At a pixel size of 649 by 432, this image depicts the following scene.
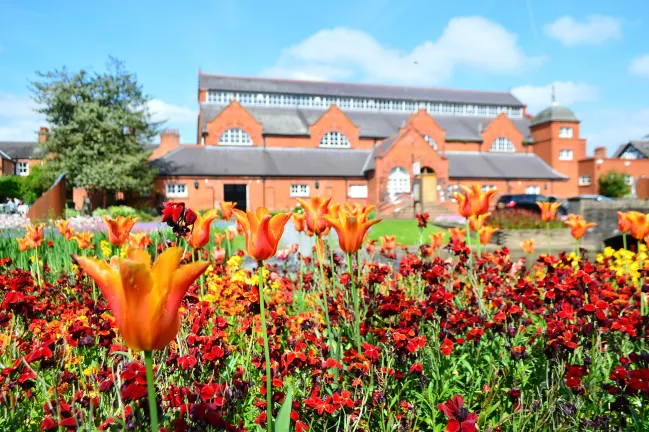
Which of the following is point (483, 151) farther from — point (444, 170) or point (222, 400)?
point (222, 400)

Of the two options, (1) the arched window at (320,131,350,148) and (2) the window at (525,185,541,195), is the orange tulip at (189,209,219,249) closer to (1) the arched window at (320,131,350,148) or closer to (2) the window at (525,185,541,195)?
(1) the arched window at (320,131,350,148)

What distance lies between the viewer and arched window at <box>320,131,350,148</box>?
37344 millimetres

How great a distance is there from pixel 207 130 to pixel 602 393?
34430 millimetres

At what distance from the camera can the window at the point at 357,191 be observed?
3441 cm

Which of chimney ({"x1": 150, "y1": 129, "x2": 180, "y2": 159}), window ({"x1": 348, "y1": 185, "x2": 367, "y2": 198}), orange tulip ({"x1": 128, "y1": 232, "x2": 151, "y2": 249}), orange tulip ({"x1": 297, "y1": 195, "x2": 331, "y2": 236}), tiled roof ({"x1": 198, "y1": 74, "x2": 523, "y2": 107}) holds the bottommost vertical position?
orange tulip ({"x1": 128, "y1": 232, "x2": 151, "y2": 249})

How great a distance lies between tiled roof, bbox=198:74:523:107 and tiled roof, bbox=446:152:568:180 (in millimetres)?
7307

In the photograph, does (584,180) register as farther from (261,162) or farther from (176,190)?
(176,190)

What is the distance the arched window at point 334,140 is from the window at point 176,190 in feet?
39.2

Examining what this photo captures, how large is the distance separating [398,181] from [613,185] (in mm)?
23271

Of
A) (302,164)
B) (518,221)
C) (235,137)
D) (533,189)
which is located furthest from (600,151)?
(518,221)

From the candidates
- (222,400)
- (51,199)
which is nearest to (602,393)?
(222,400)

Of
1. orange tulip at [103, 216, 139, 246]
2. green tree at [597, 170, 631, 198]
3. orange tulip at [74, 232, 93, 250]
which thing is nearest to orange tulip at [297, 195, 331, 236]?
orange tulip at [103, 216, 139, 246]

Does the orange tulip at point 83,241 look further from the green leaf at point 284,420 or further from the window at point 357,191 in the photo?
the window at point 357,191

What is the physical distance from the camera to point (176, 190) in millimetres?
32062
